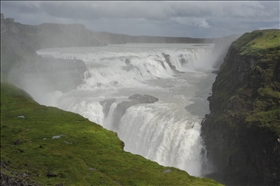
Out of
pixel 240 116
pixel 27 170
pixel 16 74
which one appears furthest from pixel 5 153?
pixel 16 74

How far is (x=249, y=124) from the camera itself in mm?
39812

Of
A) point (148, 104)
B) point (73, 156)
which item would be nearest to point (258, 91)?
point (148, 104)

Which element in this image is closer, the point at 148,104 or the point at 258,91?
the point at 258,91

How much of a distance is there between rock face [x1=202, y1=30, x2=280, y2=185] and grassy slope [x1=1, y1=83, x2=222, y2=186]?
11354 millimetres

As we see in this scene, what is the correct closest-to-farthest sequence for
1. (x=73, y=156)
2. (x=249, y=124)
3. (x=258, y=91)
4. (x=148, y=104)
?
1. (x=73, y=156)
2. (x=249, y=124)
3. (x=258, y=91)
4. (x=148, y=104)

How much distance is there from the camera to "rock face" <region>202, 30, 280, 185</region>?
36531 millimetres

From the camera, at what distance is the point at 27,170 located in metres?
25.4

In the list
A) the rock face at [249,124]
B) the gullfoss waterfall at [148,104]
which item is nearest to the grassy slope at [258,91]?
the rock face at [249,124]

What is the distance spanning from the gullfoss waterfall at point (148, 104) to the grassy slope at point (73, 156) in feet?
36.8

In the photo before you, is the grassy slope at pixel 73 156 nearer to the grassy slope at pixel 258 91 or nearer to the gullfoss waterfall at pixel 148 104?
the gullfoss waterfall at pixel 148 104

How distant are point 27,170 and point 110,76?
6003 centimetres

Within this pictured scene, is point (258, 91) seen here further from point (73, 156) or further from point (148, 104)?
point (73, 156)

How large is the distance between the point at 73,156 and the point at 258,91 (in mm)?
27402

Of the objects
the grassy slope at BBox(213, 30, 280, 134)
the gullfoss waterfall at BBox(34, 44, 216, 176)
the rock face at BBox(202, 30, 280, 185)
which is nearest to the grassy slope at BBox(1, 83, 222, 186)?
the gullfoss waterfall at BBox(34, 44, 216, 176)
